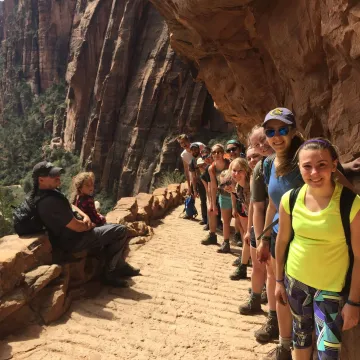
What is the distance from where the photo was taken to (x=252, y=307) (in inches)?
141

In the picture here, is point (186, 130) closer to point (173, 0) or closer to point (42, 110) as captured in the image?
point (173, 0)

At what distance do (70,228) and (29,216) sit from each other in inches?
17.6

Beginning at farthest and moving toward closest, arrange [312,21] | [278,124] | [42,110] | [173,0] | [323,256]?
[42,110], [173,0], [312,21], [278,124], [323,256]

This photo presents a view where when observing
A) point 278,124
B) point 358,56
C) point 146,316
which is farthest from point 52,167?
point 358,56

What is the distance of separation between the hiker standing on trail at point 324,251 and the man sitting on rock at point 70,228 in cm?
246

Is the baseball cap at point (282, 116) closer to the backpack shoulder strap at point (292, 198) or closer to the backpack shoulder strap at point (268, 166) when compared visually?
the backpack shoulder strap at point (268, 166)

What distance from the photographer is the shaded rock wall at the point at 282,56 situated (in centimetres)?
366

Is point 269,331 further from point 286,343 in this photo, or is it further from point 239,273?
point 239,273

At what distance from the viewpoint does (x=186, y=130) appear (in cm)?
2536

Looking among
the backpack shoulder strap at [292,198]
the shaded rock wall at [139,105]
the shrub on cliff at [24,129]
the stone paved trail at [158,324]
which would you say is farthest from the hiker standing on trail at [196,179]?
the shrub on cliff at [24,129]

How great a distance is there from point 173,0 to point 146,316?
17.2ft

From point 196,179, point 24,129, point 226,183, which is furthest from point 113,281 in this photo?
point 24,129

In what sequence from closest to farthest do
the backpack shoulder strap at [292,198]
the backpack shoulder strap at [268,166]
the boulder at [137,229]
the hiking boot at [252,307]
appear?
the backpack shoulder strap at [292,198] < the backpack shoulder strap at [268,166] < the hiking boot at [252,307] < the boulder at [137,229]

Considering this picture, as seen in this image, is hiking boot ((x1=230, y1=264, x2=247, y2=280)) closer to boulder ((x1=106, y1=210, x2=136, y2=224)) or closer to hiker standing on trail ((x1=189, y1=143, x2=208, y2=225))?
boulder ((x1=106, y1=210, x2=136, y2=224))
